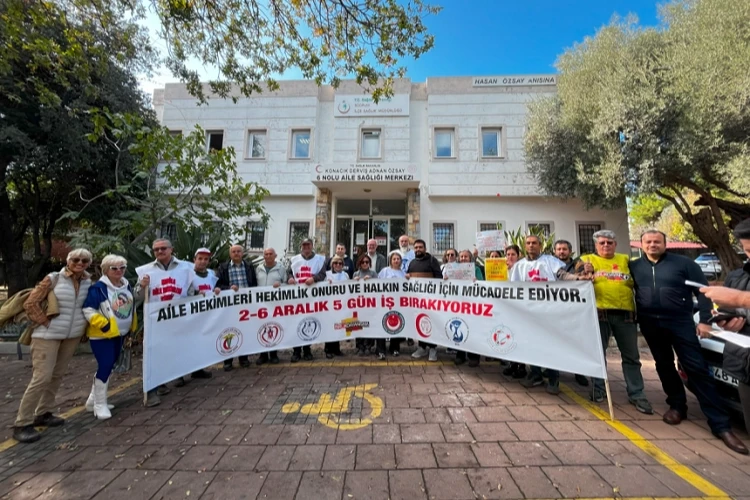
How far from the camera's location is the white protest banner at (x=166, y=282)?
4.02m

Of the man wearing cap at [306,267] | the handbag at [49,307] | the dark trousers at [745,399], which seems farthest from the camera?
the man wearing cap at [306,267]

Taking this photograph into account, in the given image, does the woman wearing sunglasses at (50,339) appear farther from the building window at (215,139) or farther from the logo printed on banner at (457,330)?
the building window at (215,139)

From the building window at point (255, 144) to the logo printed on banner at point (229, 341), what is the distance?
1056 centimetres

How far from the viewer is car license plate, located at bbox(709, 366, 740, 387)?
2.75 m

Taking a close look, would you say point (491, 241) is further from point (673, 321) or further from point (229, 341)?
point (229, 341)

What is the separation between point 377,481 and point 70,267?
365 centimetres

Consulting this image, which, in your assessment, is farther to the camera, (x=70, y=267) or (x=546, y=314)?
(x=546, y=314)

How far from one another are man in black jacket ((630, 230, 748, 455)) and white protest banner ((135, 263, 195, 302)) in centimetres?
557

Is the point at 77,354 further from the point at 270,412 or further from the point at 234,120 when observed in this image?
the point at 234,120

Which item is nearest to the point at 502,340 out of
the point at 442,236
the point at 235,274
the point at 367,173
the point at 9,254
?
the point at 235,274

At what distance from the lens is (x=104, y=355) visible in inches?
132

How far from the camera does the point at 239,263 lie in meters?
5.07

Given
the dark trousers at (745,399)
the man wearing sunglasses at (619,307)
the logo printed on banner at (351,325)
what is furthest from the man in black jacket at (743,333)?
the logo printed on banner at (351,325)

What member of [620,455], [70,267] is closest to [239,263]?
[70,267]
